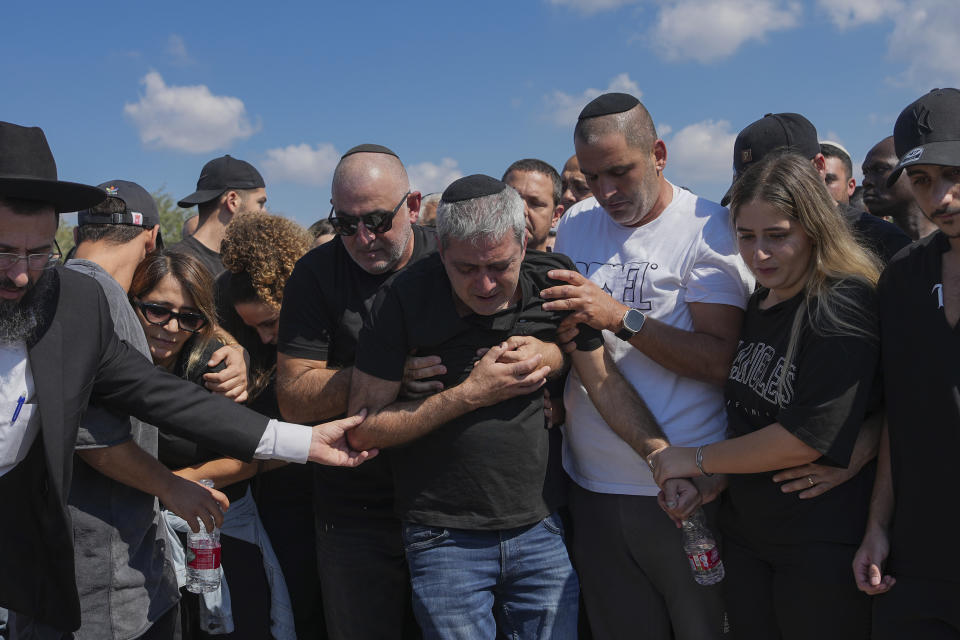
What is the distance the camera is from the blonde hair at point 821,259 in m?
2.61

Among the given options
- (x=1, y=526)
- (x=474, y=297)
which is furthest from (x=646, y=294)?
(x=1, y=526)

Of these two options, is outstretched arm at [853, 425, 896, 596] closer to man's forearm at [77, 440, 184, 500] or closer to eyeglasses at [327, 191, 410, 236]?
eyeglasses at [327, 191, 410, 236]

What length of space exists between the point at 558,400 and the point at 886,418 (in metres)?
1.22

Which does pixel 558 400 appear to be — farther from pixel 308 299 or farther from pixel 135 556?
pixel 135 556

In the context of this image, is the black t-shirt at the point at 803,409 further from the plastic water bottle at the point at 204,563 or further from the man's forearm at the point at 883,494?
the plastic water bottle at the point at 204,563

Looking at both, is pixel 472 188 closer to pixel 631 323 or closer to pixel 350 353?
pixel 631 323

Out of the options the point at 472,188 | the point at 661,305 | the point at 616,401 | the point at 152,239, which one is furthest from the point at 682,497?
the point at 152,239

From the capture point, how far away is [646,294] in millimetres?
3145

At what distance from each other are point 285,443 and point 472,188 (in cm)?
126

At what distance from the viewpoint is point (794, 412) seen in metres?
2.60

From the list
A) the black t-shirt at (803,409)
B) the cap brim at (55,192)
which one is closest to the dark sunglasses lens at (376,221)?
the cap brim at (55,192)

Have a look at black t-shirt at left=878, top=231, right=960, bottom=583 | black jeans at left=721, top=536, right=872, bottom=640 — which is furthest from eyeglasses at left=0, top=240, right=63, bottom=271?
black t-shirt at left=878, top=231, right=960, bottom=583

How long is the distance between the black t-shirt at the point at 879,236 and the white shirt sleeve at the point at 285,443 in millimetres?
2349

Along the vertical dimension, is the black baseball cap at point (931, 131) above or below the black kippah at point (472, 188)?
above
